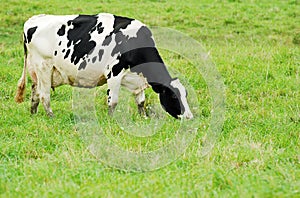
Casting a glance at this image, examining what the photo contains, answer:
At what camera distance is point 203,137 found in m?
7.42

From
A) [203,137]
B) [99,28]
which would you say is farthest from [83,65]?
[203,137]

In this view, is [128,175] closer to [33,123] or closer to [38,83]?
[33,123]

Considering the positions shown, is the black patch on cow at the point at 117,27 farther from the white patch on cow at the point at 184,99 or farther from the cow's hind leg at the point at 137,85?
the white patch on cow at the point at 184,99

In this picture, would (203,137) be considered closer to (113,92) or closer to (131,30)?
(113,92)

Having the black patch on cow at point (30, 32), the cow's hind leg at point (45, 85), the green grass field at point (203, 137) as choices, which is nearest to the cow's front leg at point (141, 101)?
the green grass field at point (203, 137)

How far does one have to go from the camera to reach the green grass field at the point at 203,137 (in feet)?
17.3

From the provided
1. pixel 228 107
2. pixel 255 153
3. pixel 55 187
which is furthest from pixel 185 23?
pixel 55 187

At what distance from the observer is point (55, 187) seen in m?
5.22

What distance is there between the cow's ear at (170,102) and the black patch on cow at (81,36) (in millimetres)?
1294

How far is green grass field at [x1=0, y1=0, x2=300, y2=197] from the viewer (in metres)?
5.28

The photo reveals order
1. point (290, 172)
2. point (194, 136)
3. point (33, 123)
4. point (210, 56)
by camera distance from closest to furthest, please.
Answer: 1. point (290, 172)
2. point (194, 136)
3. point (33, 123)
4. point (210, 56)

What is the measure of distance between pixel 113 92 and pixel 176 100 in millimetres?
998

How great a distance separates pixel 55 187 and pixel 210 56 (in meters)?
7.64

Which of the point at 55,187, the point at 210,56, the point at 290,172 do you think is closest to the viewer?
the point at 55,187
